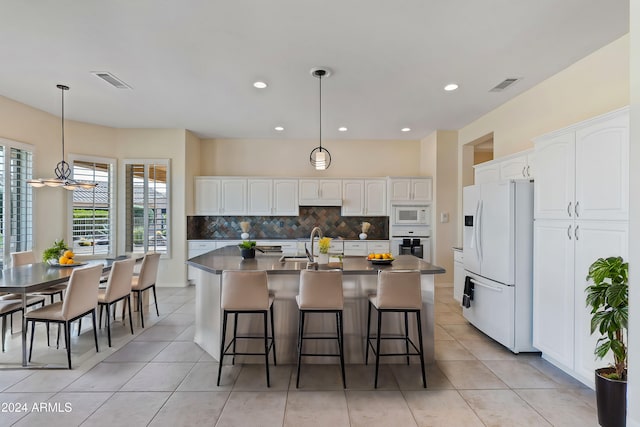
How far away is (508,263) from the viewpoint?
332 centimetres

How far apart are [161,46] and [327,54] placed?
157 centimetres

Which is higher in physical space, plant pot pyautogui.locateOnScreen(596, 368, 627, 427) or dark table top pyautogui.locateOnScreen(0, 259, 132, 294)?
dark table top pyautogui.locateOnScreen(0, 259, 132, 294)

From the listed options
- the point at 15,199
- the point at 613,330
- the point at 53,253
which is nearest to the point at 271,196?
the point at 53,253

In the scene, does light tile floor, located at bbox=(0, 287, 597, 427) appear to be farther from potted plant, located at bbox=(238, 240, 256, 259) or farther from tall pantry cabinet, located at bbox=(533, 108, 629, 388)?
potted plant, located at bbox=(238, 240, 256, 259)

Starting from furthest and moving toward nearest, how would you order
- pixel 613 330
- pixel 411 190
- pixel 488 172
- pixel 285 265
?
pixel 411 190, pixel 488 172, pixel 285 265, pixel 613 330

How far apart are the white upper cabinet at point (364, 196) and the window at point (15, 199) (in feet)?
16.9

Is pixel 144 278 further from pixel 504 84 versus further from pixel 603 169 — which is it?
pixel 504 84

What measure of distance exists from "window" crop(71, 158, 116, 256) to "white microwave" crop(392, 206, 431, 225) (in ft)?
17.6

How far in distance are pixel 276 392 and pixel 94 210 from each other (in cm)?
503

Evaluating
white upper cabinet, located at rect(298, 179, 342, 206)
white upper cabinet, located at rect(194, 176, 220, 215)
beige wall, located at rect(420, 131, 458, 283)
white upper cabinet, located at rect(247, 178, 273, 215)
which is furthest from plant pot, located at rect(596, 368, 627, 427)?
white upper cabinet, located at rect(194, 176, 220, 215)

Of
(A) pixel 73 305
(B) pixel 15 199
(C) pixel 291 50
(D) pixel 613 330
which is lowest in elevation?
(A) pixel 73 305

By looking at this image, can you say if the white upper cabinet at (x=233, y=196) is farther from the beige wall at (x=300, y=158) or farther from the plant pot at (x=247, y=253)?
the plant pot at (x=247, y=253)

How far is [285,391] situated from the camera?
259cm

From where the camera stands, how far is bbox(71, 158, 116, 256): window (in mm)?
5457
